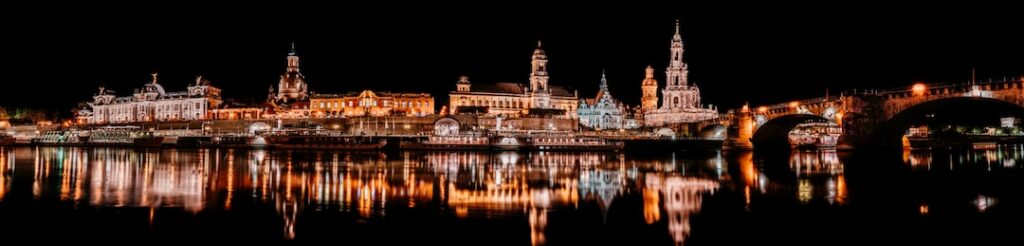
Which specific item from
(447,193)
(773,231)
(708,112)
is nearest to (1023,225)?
(773,231)

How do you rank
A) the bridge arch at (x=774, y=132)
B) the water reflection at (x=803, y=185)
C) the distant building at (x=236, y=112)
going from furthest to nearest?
the distant building at (x=236, y=112), the bridge arch at (x=774, y=132), the water reflection at (x=803, y=185)

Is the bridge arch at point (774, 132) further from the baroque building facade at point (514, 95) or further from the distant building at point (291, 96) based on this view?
the distant building at point (291, 96)

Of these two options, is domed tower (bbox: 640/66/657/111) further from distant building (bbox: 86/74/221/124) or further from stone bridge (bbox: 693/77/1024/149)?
distant building (bbox: 86/74/221/124)

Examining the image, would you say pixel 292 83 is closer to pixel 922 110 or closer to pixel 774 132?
pixel 774 132

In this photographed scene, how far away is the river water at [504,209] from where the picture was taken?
1364 centimetres

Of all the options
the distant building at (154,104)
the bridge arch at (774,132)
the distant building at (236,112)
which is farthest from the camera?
the distant building at (154,104)

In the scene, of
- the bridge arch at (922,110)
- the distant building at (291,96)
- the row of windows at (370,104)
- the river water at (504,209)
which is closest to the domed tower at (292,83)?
the distant building at (291,96)

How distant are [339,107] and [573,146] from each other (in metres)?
60.7

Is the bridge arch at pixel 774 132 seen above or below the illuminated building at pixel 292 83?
below

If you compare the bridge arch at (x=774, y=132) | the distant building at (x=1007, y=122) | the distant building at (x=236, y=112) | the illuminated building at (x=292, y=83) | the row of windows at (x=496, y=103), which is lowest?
the bridge arch at (x=774, y=132)


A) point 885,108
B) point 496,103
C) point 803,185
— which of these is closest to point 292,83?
point 496,103

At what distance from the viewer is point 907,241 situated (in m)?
13.4

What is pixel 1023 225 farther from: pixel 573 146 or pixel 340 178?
pixel 573 146

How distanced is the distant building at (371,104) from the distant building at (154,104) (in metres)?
22.6
